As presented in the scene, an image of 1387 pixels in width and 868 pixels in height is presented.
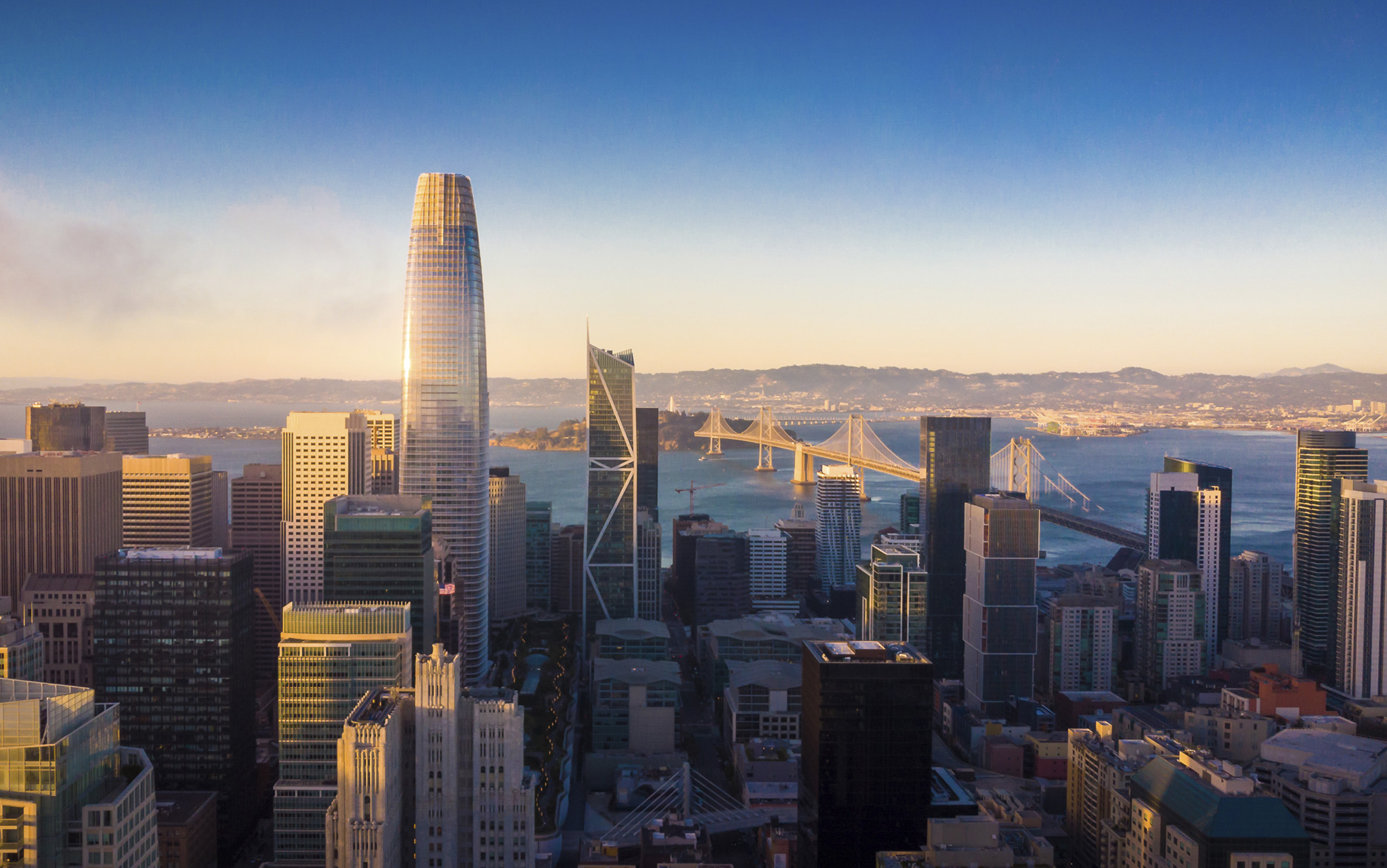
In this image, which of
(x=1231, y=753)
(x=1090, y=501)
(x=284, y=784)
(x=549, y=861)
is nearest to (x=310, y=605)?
(x=284, y=784)

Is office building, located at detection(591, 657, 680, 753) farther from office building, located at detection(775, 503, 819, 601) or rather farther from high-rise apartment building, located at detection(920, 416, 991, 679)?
office building, located at detection(775, 503, 819, 601)

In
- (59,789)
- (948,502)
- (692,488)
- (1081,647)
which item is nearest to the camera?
(59,789)

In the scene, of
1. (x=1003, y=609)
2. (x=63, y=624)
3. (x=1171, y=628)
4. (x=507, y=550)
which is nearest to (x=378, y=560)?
(x=63, y=624)

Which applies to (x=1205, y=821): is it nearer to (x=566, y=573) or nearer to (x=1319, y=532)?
(x=1319, y=532)

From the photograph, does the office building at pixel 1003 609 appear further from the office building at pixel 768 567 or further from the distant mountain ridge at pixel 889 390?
the distant mountain ridge at pixel 889 390

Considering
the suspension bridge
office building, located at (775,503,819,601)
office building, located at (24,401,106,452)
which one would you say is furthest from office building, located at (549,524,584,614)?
office building, located at (24,401,106,452)

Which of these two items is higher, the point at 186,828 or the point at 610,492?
the point at 610,492

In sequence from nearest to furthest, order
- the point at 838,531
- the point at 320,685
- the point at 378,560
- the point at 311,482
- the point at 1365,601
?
the point at 320,685, the point at 378,560, the point at 1365,601, the point at 311,482, the point at 838,531
